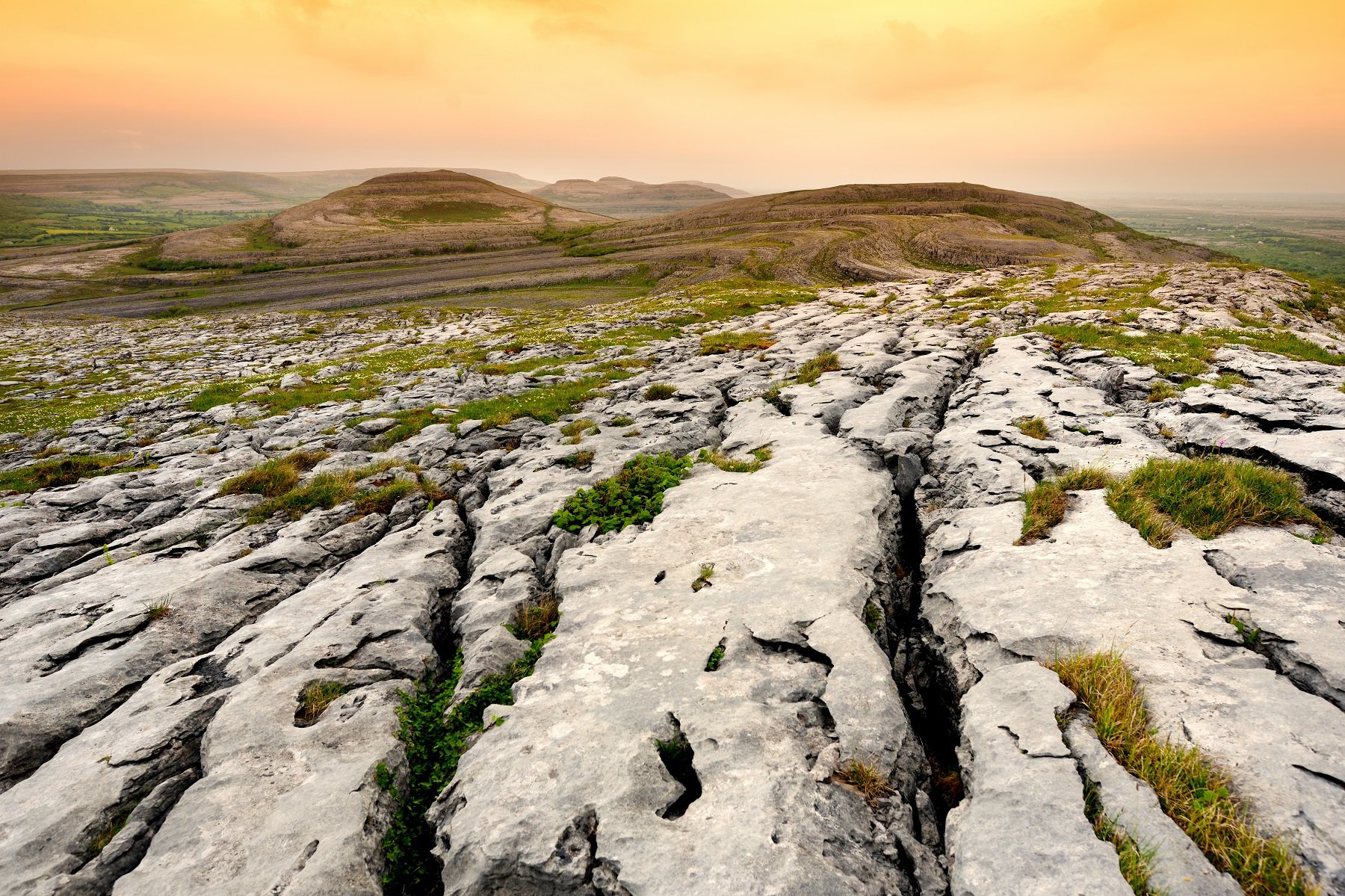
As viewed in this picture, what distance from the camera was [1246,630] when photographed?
269 inches

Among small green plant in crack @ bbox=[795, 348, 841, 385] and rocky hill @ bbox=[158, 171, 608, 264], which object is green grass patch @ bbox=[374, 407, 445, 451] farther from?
rocky hill @ bbox=[158, 171, 608, 264]

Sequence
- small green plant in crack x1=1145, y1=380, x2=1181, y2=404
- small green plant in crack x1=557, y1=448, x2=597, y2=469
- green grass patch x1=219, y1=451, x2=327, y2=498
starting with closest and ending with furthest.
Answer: green grass patch x1=219, y1=451, x2=327, y2=498, small green plant in crack x1=557, y1=448, x2=597, y2=469, small green plant in crack x1=1145, y1=380, x2=1181, y2=404

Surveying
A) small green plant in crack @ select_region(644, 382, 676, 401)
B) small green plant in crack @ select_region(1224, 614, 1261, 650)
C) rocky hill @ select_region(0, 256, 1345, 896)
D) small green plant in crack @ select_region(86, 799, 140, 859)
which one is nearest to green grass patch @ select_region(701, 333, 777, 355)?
small green plant in crack @ select_region(644, 382, 676, 401)

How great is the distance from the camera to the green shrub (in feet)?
39.7

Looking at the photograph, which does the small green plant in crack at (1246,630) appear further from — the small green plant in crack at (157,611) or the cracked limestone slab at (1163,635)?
the small green plant in crack at (157,611)

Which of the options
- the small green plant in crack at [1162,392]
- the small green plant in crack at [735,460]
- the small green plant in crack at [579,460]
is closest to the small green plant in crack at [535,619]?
the small green plant in crack at [579,460]

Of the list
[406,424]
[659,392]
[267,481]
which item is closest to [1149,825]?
[659,392]

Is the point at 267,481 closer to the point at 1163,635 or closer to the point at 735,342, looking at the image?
the point at 1163,635

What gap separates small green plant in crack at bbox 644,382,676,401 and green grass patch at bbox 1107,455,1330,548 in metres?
14.3

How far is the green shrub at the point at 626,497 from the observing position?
1210cm

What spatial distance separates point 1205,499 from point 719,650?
9064mm

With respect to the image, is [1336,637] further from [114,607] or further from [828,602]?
[114,607]

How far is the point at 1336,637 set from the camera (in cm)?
650

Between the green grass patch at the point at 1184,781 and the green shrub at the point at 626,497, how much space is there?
814cm
